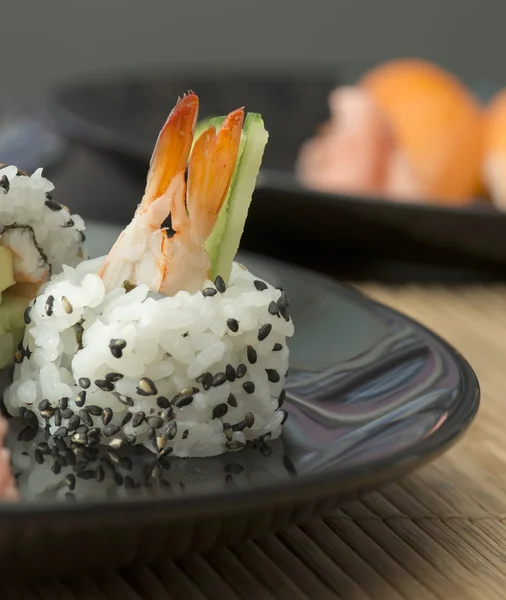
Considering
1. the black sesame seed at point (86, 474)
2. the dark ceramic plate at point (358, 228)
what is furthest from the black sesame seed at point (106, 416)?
the dark ceramic plate at point (358, 228)

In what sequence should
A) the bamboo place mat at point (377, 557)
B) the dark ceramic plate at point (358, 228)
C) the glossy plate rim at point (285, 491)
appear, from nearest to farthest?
the glossy plate rim at point (285, 491), the bamboo place mat at point (377, 557), the dark ceramic plate at point (358, 228)

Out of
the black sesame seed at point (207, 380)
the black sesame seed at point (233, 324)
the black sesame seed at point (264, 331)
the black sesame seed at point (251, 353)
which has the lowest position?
the black sesame seed at point (207, 380)

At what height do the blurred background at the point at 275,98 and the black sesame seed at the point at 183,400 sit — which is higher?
the black sesame seed at the point at 183,400

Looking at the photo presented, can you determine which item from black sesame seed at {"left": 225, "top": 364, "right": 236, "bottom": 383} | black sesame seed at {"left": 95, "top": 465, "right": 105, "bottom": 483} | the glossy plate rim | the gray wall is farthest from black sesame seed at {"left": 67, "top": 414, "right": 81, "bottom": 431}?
the gray wall

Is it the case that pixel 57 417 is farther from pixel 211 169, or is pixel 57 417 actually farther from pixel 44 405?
pixel 211 169

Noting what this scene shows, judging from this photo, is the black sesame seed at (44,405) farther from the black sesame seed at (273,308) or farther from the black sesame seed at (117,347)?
the black sesame seed at (273,308)

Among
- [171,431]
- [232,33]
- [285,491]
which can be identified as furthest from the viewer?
[232,33]

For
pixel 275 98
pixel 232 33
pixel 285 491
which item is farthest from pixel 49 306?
pixel 232 33

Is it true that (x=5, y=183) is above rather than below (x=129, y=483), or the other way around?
above

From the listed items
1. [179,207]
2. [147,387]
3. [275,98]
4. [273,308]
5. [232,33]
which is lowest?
[232,33]
